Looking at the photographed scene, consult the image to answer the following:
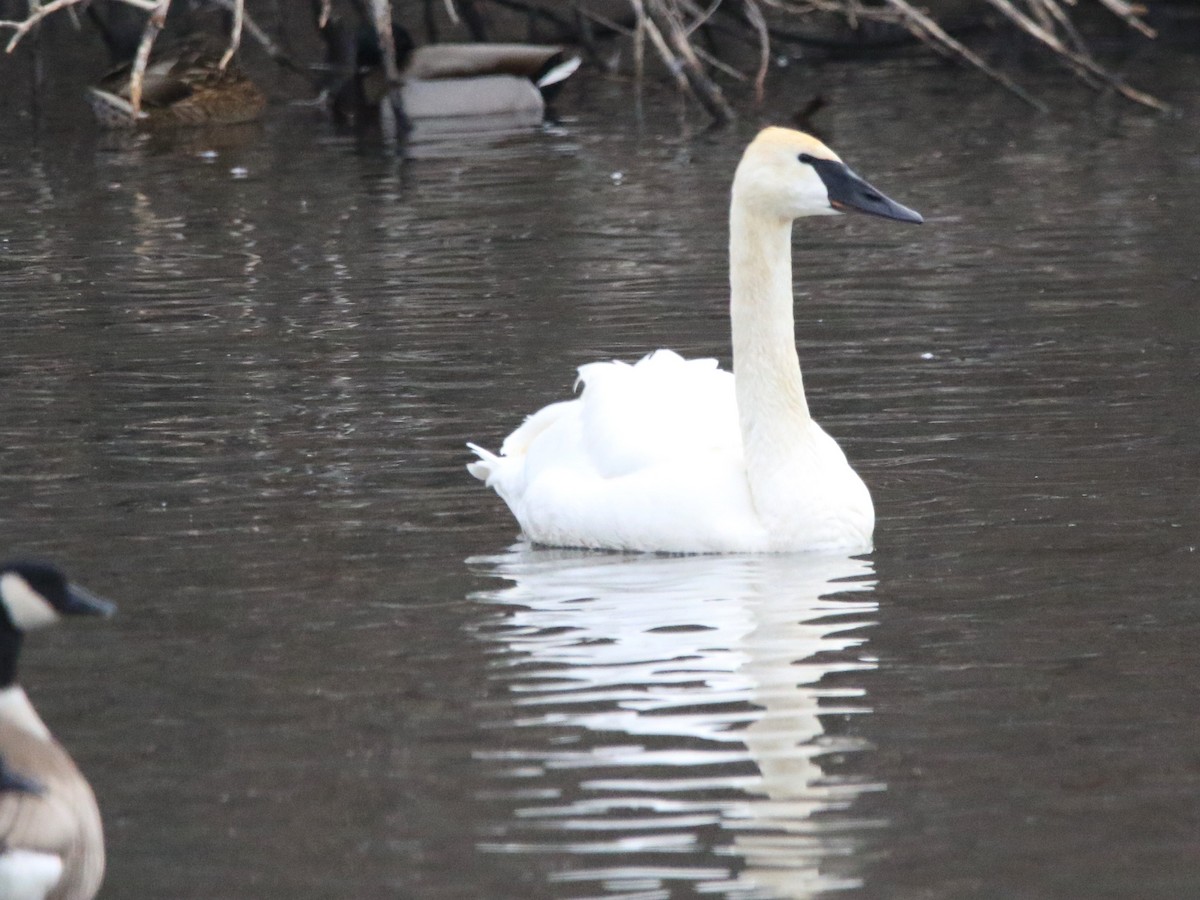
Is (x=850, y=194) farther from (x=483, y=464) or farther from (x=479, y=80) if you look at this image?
(x=479, y=80)

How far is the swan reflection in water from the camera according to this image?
5129 mm

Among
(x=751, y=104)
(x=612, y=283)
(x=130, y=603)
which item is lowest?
(x=751, y=104)

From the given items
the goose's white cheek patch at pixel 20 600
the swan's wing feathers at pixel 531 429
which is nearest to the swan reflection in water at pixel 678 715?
the swan's wing feathers at pixel 531 429

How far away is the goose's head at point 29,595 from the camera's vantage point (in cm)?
516

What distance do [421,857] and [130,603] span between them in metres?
2.33

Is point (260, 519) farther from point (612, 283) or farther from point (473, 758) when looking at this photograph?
point (612, 283)

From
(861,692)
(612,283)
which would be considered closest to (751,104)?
(612,283)

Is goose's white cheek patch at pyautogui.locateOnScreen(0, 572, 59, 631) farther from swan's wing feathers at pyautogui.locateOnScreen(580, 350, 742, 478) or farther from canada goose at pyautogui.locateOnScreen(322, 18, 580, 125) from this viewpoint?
canada goose at pyautogui.locateOnScreen(322, 18, 580, 125)

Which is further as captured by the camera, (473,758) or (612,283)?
(612,283)

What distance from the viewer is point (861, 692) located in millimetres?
6270

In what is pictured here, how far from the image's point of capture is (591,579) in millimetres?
7688

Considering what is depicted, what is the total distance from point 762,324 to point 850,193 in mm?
552

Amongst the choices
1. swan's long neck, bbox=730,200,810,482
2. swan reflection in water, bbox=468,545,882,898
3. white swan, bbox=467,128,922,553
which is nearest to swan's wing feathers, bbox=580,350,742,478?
white swan, bbox=467,128,922,553

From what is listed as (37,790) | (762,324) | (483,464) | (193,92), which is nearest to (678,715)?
(37,790)
